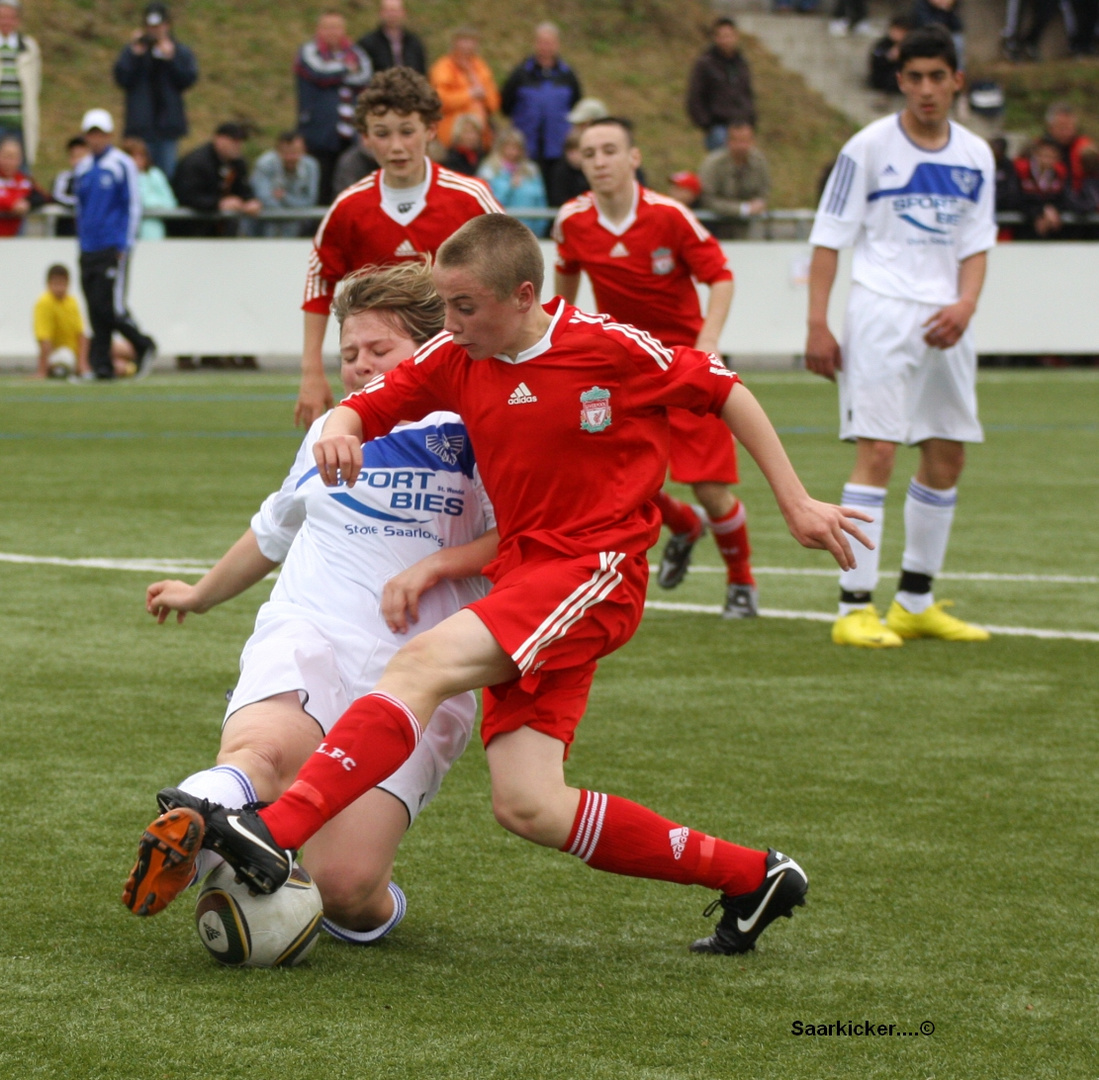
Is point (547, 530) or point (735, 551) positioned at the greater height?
point (547, 530)

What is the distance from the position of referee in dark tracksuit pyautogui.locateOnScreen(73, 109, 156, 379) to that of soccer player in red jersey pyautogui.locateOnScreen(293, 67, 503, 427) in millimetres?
9705

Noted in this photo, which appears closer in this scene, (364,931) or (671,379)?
(364,931)

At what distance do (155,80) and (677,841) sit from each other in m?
16.6

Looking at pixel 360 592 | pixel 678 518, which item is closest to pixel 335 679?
pixel 360 592

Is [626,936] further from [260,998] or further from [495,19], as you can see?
[495,19]

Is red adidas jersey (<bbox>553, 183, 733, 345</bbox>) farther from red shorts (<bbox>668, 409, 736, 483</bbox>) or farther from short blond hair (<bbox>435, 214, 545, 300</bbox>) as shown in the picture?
short blond hair (<bbox>435, 214, 545, 300</bbox>)

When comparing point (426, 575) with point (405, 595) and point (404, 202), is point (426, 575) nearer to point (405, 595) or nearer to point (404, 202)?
point (405, 595)

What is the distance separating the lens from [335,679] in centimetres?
382

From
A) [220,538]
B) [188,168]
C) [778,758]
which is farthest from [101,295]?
[778,758]

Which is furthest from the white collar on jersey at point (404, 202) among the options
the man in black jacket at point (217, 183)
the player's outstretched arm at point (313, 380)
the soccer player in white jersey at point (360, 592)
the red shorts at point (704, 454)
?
the man in black jacket at point (217, 183)

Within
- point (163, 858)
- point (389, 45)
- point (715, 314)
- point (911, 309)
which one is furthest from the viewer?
point (389, 45)

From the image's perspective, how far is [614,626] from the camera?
365 centimetres

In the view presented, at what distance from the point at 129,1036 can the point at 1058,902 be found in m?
1.93

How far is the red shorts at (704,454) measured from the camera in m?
7.44
